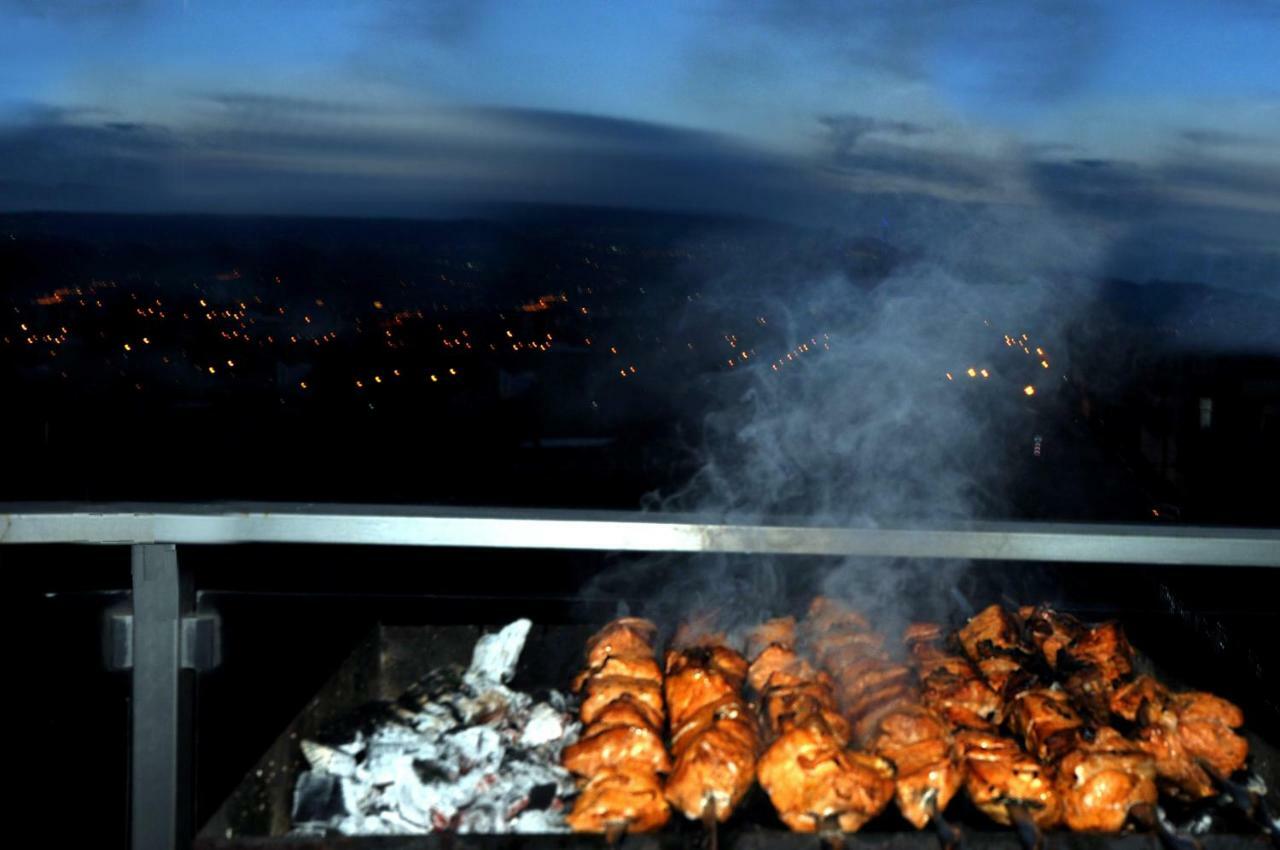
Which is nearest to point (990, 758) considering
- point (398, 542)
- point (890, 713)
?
point (890, 713)

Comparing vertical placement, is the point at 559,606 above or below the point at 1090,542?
below

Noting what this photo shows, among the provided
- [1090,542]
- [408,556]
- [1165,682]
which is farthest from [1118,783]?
[408,556]

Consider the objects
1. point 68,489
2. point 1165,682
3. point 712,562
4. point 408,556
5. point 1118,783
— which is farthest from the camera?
point 68,489

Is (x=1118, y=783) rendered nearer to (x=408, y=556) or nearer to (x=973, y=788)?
(x=973, y=788)

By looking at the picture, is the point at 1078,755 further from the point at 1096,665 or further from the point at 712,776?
the point at 712,776

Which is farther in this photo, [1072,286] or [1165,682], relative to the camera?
[1072,286]
